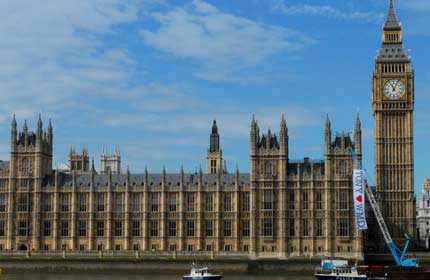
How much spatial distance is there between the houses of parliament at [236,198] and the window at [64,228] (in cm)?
15

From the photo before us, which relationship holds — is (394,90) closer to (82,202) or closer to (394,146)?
(394,146)

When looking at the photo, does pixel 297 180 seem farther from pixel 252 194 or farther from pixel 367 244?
pixel 367 244

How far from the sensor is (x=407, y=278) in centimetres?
9850

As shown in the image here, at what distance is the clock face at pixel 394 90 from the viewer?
13862cm

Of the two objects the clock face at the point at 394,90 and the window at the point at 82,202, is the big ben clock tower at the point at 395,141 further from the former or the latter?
the window at the point at 82,202

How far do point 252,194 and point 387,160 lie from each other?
2420 centimetres

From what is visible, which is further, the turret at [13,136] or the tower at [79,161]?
the tower at [79,161]

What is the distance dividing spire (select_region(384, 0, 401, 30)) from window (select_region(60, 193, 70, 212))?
A: 187 ft

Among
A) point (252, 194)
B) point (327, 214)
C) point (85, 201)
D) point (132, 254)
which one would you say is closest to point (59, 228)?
point (85, 201)

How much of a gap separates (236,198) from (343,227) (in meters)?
16.4

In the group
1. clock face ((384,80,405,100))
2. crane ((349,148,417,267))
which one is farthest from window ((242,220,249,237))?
clock face ((384,80,405,100))

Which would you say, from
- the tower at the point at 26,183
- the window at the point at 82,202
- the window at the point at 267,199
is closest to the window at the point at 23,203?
the tower at the point at 26,183

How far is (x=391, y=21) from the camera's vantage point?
144 m

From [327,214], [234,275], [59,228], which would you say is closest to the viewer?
[234,275]
